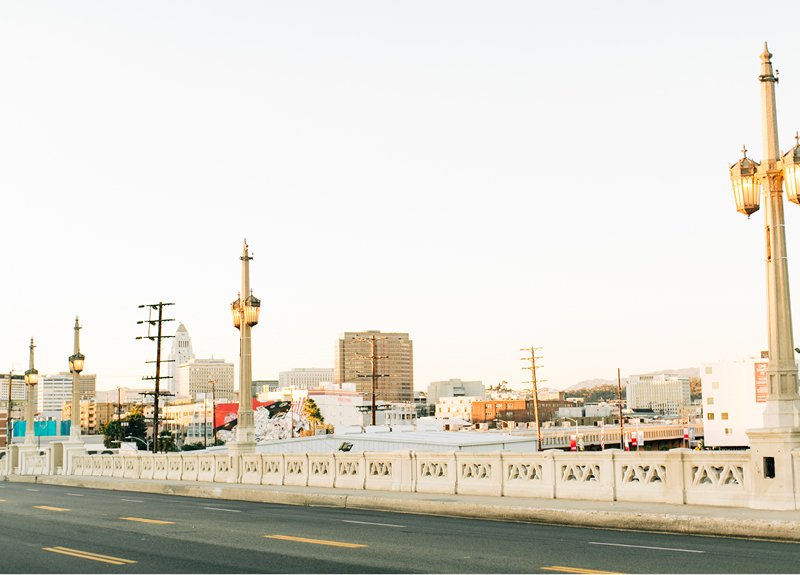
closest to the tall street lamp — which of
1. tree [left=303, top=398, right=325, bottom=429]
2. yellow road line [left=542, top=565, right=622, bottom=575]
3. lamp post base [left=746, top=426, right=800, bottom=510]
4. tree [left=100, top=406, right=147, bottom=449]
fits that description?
lamp post base [left=746, top=426, right=800, bottom=510]

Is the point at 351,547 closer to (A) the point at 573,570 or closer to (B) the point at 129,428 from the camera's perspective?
(A) the point at 573,570

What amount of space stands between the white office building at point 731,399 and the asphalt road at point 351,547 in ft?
377

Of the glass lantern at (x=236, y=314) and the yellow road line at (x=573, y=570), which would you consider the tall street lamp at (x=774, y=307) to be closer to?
the yellow road line at (x=573, y=570)

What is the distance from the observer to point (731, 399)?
406ft

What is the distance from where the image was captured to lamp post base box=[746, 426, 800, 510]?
13164mm

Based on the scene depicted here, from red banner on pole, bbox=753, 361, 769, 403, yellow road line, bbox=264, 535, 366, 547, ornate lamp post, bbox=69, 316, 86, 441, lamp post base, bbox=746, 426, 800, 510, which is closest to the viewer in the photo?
yellow road line, bbox=264, 535, 366, 547

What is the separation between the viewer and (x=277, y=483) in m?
25.1

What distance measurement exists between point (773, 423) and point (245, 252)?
1900cm

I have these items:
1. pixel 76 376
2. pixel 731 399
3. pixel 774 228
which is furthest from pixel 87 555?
pixel 731 399

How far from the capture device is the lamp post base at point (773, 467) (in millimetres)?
13164

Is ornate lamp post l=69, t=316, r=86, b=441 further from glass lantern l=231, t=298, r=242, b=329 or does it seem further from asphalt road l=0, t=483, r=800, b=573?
asphalt road l=0, t=483, r=800, b=573

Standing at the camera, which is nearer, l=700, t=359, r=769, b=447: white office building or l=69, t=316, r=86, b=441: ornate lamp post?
l=69, t=316, r=86, b=441: ornate lamp post

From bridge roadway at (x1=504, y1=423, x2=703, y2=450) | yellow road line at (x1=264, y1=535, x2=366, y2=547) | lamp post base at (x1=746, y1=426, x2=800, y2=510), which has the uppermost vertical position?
lamp post base at (x1=746, y1=426, x2=800, y2=510)

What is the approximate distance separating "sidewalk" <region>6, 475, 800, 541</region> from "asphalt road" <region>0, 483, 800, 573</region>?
0.44 m
